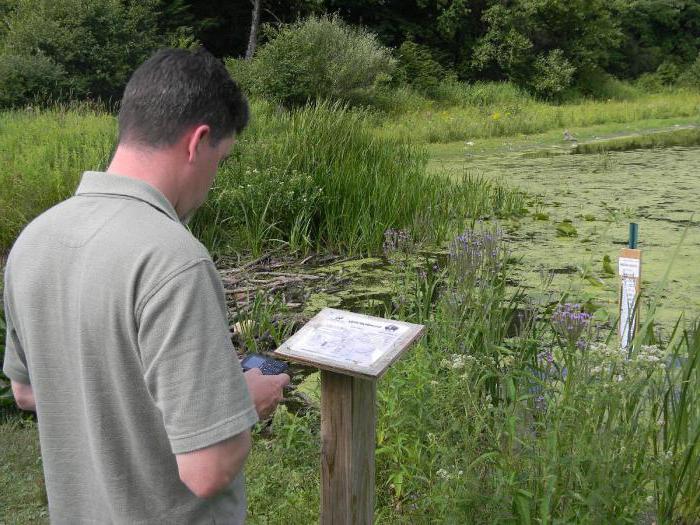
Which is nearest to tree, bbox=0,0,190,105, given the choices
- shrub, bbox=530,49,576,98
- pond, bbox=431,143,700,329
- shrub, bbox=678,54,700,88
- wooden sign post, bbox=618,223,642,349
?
pond, bbox=431,143,700,329

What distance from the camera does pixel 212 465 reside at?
1.15 m

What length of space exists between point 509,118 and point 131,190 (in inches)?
627

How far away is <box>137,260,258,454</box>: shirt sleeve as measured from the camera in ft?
3.57

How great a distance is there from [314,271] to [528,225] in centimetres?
228

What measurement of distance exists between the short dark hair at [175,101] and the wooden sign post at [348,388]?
2.23 feet

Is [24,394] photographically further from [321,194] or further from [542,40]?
[542,40]

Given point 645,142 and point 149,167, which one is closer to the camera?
point 149,167

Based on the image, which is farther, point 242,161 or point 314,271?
point 242,161

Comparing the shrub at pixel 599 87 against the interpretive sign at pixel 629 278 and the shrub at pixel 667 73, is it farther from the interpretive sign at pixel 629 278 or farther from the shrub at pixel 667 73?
the interpretive sign at pixel 629 278

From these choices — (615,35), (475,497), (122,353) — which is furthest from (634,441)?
(615,35)

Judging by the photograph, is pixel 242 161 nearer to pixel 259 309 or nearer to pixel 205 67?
pixel 259 309

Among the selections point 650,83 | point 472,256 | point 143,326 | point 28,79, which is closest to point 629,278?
point 472,256

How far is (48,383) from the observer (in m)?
1.29

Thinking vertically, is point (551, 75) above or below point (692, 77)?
above
